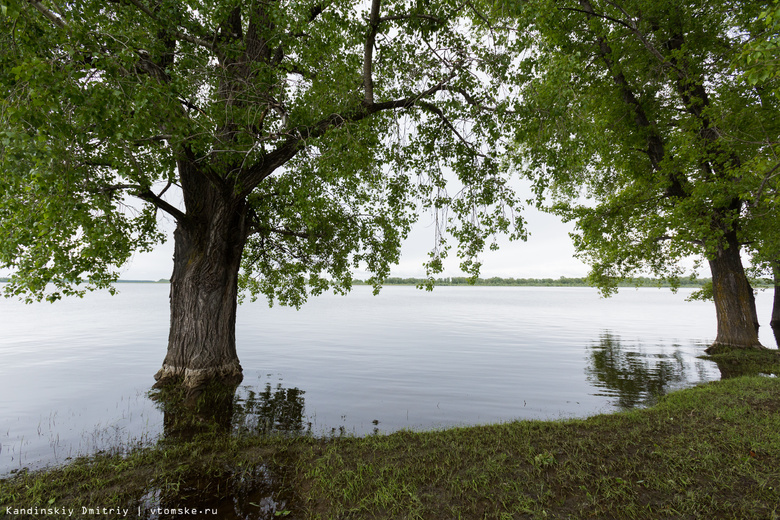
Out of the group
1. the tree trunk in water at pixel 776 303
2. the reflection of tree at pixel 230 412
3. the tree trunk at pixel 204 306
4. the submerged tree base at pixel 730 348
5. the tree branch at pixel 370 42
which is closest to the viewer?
the reflection of tree at pixel 230 412

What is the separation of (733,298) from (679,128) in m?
7.19

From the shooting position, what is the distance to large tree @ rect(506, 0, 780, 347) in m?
11.4

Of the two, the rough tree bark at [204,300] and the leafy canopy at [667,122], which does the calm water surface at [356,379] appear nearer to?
the rough tree bark at [204,300]

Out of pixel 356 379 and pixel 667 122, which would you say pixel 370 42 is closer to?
pixel 356 379

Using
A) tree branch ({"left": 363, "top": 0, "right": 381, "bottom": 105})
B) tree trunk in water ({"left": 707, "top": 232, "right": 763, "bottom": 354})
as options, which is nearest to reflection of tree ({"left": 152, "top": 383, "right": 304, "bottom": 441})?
tree branch ({"left": 363, "top": 0, "right": 381, "bottom": 105})

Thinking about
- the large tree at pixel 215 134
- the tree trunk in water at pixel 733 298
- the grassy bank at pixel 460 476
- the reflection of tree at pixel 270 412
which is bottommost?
the reflection of tree at pixel 270 412

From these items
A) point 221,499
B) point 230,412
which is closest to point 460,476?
point 221,499

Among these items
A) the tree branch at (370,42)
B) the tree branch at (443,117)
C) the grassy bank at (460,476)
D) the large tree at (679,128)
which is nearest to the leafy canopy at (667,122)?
the large tree at (679,128)

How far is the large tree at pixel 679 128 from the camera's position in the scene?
37.3 feet

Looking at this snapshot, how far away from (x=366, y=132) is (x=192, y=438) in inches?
291

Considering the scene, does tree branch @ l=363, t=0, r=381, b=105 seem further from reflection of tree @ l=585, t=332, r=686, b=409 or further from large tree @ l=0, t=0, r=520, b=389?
reflection of tree @ l=585, t=332, r=686, b=409

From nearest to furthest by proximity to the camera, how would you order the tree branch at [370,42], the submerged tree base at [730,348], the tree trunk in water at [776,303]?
the tree branch at [370,42]
the submerged tree base at [730,348]
the tree trunk in water at [776,303]

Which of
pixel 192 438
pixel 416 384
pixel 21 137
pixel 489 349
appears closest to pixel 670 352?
pixel 489 349

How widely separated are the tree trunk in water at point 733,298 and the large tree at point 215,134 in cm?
1093
